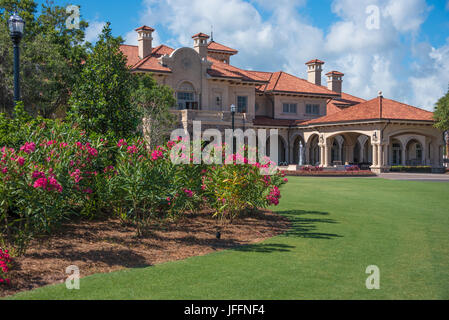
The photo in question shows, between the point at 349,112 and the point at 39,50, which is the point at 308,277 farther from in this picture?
the point at 349,112

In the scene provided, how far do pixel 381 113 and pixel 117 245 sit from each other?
35.5m

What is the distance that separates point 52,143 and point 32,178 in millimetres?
1471

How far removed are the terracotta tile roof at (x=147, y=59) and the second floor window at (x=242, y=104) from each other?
8.10 m

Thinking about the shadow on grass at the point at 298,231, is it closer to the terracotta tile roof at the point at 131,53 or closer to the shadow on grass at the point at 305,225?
the shadow on grass at the point at 305,225

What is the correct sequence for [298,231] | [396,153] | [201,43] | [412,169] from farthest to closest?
[396,153] → [412,169] → [201,43] → [298,231]

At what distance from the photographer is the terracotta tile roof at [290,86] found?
1822 inches

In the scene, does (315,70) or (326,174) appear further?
(315,70)

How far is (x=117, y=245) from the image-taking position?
8.09 meters

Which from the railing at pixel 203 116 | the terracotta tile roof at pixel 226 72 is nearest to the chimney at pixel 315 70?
the terracotta tile roof at pixel 226 72

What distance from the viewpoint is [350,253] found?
8.03m

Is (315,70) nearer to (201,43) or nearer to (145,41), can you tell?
(201,43)

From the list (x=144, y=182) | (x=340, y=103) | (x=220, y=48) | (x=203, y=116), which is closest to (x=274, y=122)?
(x=220, y=48)

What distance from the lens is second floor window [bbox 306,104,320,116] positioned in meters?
48.2

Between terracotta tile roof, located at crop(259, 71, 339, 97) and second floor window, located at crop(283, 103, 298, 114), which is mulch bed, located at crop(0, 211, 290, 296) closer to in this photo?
terracotta tile roof, located at crop(259, 71, 339, 97)
